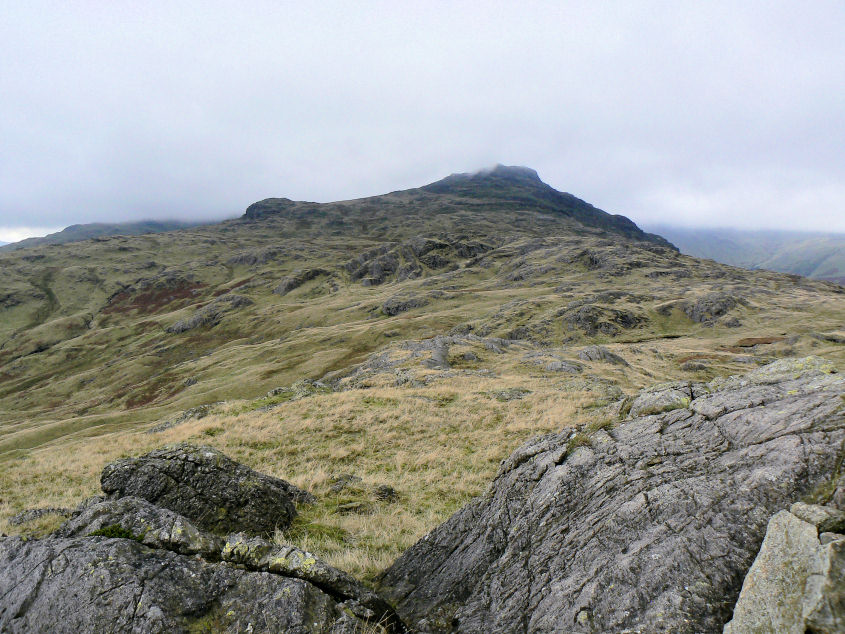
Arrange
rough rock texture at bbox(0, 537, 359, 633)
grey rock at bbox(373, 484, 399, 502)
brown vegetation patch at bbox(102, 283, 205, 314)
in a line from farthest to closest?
brown vegetation patch at bbox(102, 283, 205, 314), grey rock at bbox(373, 484, 399, 502), rough rock texture at bbox(0, 537, 359, 633)

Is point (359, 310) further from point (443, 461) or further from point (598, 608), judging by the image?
point (598, 608)

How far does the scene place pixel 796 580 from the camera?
12.5ft

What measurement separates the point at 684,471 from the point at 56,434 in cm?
7059

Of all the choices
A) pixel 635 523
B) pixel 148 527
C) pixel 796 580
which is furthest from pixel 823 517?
pixel 148 527

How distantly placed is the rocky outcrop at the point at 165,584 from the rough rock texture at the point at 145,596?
0.04 ft

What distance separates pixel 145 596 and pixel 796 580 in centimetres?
771

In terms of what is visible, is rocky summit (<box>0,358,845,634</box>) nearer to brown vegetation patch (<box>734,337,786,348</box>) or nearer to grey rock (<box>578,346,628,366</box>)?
grey rock (<box>578,346,628,366</box>)

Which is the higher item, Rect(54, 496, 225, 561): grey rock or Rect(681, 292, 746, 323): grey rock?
Rect(54, 496, 225, 561): grey rock

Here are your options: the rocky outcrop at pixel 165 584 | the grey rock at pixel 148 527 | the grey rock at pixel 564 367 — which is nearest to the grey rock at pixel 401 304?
the grey rock at pixel 564 367

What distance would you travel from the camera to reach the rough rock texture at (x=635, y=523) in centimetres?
463

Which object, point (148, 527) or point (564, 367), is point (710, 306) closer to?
point (564, 367)

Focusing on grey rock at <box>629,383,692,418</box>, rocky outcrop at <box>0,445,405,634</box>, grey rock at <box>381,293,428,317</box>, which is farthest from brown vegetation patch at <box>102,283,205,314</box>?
grey rock at <box>629,383,692,418</box>

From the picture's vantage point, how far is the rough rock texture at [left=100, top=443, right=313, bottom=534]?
10.0 m

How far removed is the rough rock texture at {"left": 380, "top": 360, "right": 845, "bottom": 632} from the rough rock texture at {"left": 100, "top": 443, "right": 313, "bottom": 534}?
449cm
